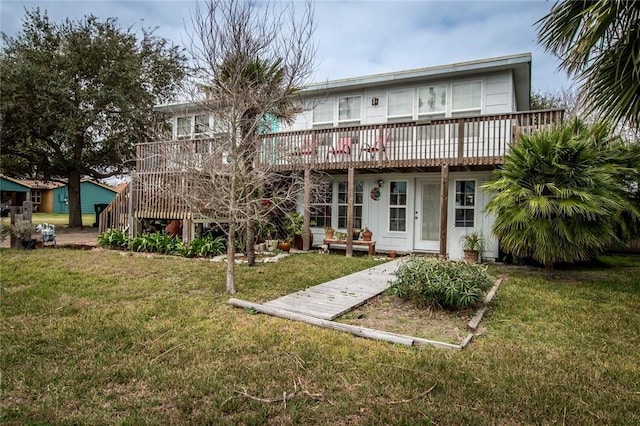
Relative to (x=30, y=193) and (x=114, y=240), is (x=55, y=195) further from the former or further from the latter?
(x=114, y=240)

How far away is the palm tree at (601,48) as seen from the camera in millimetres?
4176

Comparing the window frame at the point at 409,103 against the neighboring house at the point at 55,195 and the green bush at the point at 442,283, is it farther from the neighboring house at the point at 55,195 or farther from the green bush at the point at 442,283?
the neighboring house at the point at 55,195

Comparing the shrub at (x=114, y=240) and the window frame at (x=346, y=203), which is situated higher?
the window frame at (x=346, y=203)

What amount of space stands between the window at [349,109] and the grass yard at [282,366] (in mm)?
8051

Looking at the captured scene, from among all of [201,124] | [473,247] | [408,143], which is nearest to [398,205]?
[408,143]

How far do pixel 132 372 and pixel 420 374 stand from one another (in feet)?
7.86

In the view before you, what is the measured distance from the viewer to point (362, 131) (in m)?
10.7

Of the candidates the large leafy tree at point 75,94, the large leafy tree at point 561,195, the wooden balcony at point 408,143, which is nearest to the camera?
the large leafy tree at point 561,195

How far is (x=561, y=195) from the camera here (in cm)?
707

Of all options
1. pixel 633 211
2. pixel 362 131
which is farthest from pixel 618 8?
pixel 362 131

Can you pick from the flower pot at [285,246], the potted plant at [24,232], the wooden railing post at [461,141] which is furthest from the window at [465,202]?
the potted plant at [24,232]

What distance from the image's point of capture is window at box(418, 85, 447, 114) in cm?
1140

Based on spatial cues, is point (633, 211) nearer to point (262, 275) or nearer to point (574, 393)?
point (574, 393)

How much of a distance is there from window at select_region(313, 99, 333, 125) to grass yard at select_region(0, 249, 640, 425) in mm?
8169
